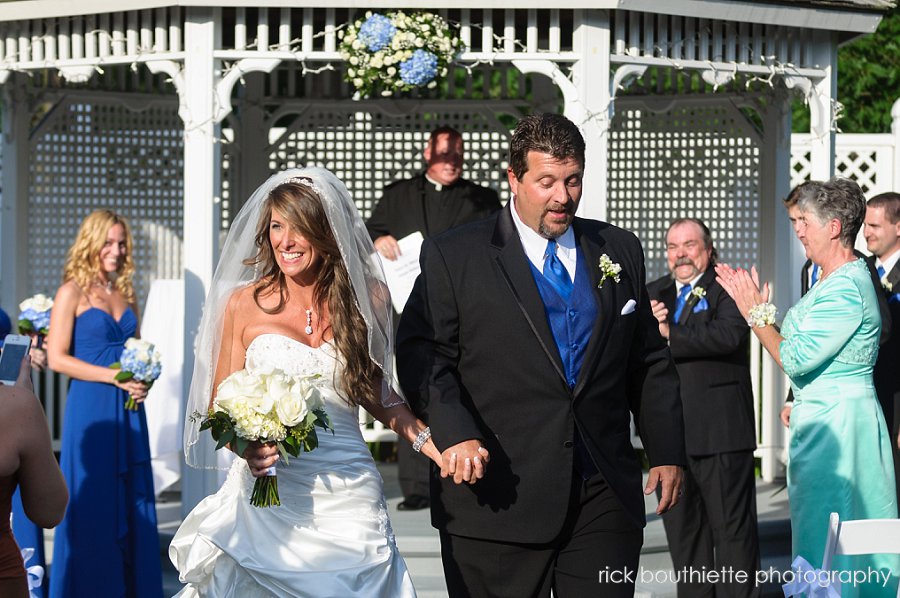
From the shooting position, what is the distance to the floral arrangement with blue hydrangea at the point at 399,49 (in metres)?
7.96

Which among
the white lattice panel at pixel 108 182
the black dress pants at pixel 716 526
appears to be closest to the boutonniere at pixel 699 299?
the black dress pants at pixel 716 526

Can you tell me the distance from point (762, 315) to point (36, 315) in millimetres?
4155

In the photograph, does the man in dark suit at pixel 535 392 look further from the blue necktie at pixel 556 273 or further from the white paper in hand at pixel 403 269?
the white paper in hand at pixel 403 269

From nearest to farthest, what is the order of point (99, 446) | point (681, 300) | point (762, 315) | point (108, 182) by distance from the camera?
point (762, 315)
point (99, 446)
point (681, 300)
point (108, 182)

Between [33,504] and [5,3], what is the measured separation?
5.16m

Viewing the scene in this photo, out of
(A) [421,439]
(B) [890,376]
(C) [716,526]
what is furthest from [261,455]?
(B) [890,376]

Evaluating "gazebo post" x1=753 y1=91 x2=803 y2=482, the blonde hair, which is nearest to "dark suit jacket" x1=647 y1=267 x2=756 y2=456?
"gazebo post" x1=753 y1=91 x2=803 y2=482

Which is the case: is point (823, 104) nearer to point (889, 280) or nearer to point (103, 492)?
point (889, 280)

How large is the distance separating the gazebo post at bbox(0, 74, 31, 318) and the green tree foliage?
868 cm

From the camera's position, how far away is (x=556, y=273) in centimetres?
464

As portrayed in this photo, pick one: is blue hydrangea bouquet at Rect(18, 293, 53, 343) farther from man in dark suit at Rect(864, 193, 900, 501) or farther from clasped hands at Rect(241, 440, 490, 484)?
→ man in dark suit at Rect(864, 193, 900, 501)

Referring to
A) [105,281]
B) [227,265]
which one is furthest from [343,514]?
[105,281]

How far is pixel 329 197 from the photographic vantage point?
197 inches

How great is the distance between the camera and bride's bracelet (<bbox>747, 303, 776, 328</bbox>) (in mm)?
6188
